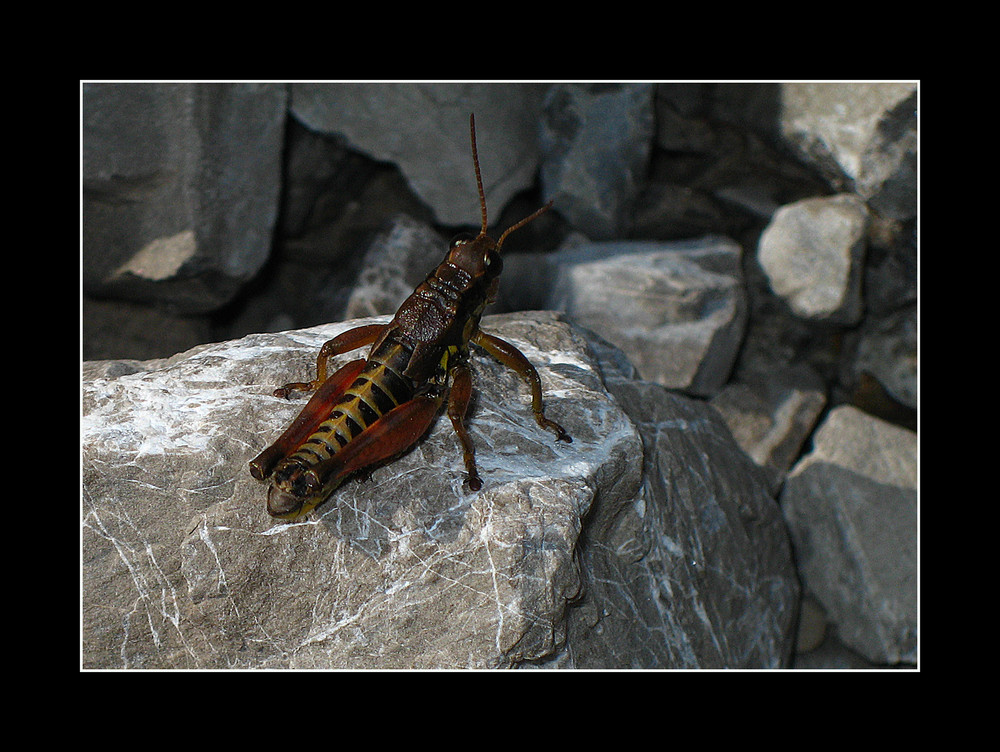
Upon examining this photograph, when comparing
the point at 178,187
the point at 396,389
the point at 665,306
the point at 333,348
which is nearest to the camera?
the point at 396,389

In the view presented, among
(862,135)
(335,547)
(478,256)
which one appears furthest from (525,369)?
(862,135)

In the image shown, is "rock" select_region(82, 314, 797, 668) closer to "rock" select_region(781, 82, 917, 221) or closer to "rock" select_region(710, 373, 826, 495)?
"rock" select_region(710, 373, 826, 495)

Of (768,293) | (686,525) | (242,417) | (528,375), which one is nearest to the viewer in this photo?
(242,417)

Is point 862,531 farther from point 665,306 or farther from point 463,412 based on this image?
point 463,412

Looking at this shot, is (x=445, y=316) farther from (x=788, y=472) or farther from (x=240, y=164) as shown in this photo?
(x=788, y=472)

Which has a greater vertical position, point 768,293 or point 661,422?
point 768,293

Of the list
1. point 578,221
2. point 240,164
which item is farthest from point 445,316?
point 578,221

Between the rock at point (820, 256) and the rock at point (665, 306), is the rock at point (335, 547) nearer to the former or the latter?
the rock at point (665, 306)
